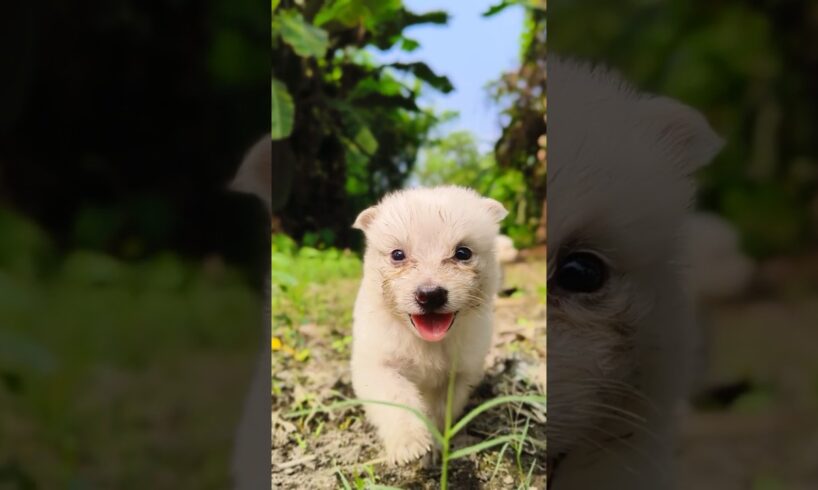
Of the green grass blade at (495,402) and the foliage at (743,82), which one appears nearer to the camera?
the green grass blade at (495,402)

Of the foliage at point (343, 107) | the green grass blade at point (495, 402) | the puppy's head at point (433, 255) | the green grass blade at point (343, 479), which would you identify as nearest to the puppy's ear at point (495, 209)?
the puppy's head at point (433, 255)

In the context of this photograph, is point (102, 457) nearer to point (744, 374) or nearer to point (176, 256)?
point (176, 256)

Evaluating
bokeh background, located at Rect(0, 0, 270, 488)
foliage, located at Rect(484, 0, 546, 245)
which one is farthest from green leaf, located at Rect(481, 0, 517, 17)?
bokeh background, located at Rect(0, 0, 270, 488)

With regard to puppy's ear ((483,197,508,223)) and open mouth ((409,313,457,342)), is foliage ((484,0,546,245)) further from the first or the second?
open mouth ((409,313,457,342))

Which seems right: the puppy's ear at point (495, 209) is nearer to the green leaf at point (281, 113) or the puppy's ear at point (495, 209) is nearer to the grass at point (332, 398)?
the grass at point (332, 398)

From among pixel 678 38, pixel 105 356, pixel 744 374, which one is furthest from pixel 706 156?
pixel 105 356

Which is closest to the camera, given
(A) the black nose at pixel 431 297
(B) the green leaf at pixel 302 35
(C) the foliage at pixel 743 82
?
(A) the black nose at pixel 431 297
